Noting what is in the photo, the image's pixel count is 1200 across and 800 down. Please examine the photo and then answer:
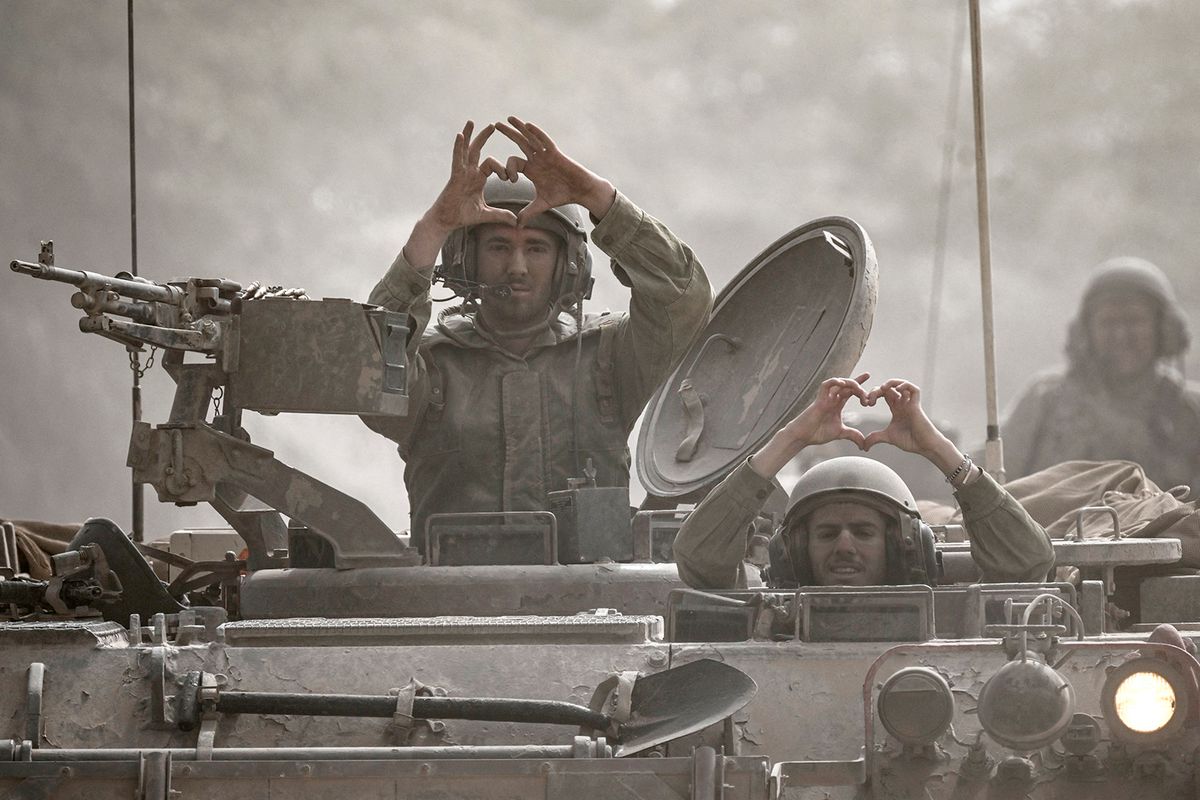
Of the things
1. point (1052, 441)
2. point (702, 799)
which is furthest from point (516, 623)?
point (1052, 441)

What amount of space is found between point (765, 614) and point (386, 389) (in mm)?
1944

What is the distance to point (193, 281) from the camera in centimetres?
694

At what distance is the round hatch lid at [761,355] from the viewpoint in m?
8.01

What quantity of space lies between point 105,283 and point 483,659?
209cm

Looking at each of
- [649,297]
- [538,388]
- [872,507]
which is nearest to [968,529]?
[872,507]

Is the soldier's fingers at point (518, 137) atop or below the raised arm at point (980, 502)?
atop

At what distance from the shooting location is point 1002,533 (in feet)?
21.3

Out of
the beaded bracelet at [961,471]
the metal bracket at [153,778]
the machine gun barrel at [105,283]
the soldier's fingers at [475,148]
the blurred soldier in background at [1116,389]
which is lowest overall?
the metal bracket at [153,778]

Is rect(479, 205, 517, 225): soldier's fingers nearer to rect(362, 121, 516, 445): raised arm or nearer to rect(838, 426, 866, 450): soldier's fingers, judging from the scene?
rect(362, 121, 516, 445): raised arm

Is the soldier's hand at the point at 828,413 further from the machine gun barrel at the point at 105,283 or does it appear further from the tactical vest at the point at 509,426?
the machine gun barrel at the point at 105,283

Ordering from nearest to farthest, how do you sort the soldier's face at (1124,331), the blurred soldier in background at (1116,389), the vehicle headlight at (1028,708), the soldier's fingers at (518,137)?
the vehicle headlight at (1028,708)
the soldier's fingers at (518,137)
the blurred soldier in background at (1116,389)
the soldier's face at (1124,331)

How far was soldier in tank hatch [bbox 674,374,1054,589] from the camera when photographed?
644 cm

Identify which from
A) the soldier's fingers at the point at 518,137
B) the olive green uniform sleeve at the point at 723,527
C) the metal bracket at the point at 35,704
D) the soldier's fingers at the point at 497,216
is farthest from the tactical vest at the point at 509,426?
the metal bracket at the point at 35,704

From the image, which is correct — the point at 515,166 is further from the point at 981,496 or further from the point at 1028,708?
the point at 1028,708
